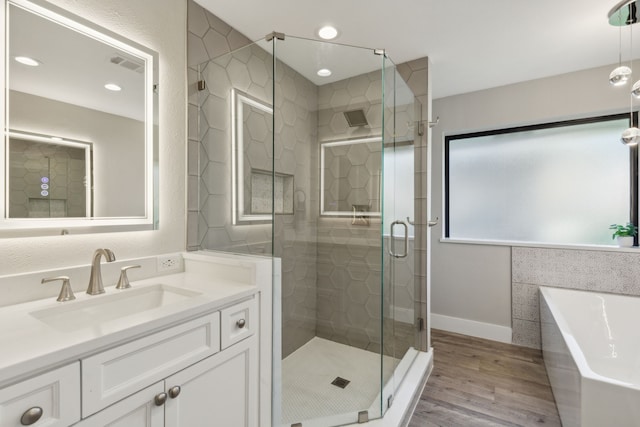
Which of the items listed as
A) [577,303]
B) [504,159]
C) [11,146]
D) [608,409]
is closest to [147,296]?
[11,146]

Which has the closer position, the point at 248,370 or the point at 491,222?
the point at 248,370

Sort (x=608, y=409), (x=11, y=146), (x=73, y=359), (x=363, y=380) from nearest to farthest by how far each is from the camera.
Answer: (x=73, y=359), (x=11, y=146), (x=608, y=409), (x=363, y=380)

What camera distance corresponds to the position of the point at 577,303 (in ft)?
7.95

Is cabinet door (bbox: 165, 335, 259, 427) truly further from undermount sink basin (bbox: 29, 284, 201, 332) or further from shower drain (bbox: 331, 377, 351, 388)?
shower drain (bbox: 331, 377, 351, 388)

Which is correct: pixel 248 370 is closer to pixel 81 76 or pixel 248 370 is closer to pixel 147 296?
pixel 147 296

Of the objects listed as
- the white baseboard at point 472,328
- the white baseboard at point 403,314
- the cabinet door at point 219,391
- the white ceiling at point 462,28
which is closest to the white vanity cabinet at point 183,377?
the cabinet door at point 219,391

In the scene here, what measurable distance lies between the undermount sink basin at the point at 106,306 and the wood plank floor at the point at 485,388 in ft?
5.27

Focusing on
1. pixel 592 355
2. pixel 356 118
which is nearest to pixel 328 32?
pixel 356 118

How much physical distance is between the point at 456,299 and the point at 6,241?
11.1 feet

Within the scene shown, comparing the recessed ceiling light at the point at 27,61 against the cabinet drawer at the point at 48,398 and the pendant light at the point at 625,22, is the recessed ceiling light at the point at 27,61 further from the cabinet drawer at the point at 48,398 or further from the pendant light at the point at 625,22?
the pendant light at the point at 625,22

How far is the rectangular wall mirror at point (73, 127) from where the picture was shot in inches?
44.5

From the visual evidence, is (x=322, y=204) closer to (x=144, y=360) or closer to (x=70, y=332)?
(x=144, y=360)

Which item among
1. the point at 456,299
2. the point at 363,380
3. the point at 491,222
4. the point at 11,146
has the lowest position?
the point at 363,380

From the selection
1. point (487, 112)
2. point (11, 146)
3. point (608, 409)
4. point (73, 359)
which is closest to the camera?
point (73, 359)
